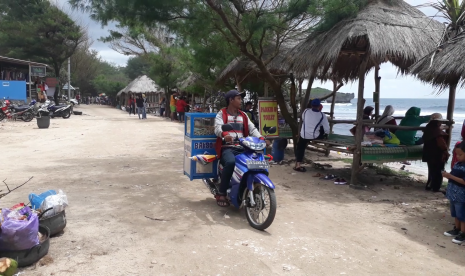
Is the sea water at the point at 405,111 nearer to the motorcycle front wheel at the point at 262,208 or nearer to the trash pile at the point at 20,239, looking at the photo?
the motorcycle front wheel at the point at 262,208

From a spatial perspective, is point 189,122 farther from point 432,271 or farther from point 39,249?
point 432,271

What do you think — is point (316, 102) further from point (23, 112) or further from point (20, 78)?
point (20, 78)

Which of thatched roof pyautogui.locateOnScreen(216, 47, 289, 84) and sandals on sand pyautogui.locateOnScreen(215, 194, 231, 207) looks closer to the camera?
sandals on sand pyautogui.locateOnScreen(215, 194, 231, 207)

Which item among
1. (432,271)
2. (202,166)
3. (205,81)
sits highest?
(205,81)

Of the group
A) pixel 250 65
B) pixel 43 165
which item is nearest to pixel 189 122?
pixel 43 165

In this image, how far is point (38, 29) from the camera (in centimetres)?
2505

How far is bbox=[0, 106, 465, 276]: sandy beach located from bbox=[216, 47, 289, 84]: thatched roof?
3.16m

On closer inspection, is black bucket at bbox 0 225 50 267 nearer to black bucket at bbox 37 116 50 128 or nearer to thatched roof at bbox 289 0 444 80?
thatched roof at bbox 289 0 444 80

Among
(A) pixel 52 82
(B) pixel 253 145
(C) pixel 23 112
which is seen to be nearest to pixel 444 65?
(B) pixel 253 145

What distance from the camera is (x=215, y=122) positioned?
4.98 metres

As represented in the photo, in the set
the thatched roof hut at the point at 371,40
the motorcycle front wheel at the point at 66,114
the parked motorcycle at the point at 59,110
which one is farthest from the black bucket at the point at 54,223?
the motorcycle front wheel at the point at 66,114

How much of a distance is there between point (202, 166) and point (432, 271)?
298cm

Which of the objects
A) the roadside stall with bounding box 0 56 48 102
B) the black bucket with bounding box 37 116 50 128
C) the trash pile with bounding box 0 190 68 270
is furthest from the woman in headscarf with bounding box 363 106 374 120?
the roadside stall with bounding box 0 56 48 102

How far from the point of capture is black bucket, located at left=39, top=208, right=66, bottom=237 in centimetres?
367
